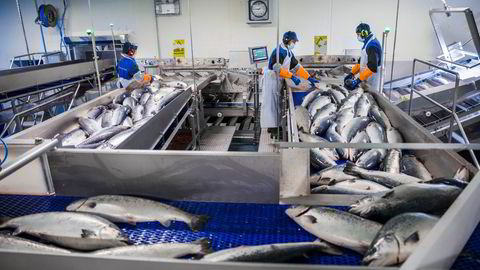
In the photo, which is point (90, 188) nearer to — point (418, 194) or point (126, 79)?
point (418, 194)

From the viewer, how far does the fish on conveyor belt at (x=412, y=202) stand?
131cm

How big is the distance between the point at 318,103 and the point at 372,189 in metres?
1.86

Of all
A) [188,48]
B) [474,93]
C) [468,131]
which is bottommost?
[468,131]

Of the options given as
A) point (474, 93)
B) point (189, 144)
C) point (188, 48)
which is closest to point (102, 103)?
point (189, 144)

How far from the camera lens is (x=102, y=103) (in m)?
3.81

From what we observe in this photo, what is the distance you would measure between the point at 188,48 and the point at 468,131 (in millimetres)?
5481

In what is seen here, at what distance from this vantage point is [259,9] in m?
6.83

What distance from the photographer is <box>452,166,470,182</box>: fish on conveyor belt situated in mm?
1579

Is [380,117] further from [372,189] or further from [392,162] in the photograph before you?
[372,189]

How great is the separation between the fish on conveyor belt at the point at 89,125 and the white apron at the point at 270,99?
8.85 feet

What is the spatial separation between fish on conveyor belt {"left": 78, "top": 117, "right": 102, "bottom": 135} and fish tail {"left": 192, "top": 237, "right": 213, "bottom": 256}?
2128 mm

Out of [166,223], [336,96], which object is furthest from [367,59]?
[166,223]

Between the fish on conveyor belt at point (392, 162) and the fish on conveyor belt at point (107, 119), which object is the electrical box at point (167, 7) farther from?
the fish on conveyor belt at point (392, 162)

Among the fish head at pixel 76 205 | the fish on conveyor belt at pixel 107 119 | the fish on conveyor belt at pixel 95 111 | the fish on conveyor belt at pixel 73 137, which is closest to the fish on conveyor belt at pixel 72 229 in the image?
the fish head at pixel 76 205
